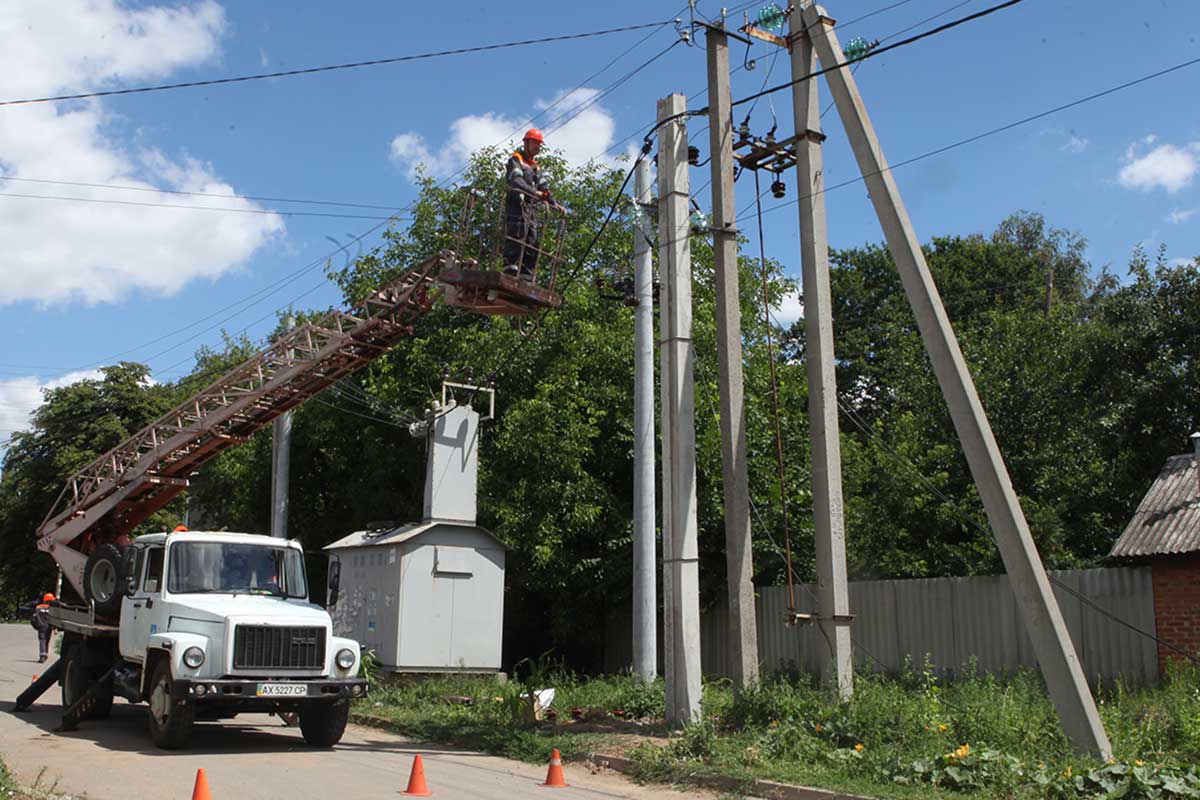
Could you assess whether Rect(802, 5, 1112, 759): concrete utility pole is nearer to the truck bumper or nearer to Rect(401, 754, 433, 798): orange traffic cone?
Rect(401, 754, 433, 798): orange traffic cone

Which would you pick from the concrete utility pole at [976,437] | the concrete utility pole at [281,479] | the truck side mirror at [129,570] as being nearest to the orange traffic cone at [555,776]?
the concrete utility pole at [976,437]

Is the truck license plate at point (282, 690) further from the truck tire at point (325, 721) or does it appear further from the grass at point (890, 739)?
the grass at point (890, 739)

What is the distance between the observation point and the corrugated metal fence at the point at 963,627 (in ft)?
48.0

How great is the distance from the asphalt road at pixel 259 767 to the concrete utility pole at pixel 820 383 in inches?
112

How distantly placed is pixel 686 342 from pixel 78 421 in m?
36.5

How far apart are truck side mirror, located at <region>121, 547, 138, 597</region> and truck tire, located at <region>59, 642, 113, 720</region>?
5.60ft

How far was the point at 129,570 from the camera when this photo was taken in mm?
13773

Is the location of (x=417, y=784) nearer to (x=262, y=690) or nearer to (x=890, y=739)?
(x=262, y=690)

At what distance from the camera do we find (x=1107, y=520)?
21797 millimetres

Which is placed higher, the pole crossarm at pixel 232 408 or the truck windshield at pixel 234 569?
the pole crossarm at pixel 232 408

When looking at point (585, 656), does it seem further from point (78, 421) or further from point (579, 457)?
point (78, 421)

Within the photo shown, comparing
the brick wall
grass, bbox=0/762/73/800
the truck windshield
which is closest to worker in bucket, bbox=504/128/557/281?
the truck windshield

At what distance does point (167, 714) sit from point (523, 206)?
7.16 meters

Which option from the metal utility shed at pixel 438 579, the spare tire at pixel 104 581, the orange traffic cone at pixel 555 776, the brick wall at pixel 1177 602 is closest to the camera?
the orange traffic cone at pixel 555 776
